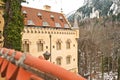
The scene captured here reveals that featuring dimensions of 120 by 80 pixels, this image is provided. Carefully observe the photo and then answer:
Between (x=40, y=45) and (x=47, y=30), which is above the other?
(x=47, y=30)

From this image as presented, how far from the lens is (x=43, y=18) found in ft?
93.8

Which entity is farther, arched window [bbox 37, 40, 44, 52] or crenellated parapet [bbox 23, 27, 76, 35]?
arched window [bbox 37, 40, 44, 52]

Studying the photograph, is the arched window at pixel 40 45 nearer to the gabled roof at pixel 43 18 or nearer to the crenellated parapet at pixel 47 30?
the crenellated parapet at pixel 47 30

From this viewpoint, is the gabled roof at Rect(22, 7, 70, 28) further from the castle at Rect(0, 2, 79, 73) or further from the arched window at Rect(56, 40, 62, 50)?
the arched window at Rect(56, 40, 62, 50)

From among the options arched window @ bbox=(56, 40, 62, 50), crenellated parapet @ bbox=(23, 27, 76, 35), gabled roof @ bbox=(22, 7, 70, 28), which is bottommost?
arched window @ bbox=(56, 40, 62, 50)

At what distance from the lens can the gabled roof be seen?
26.2 m

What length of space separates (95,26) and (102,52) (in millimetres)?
18501

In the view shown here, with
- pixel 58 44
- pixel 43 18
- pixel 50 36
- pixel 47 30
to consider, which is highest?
pixel 43 18

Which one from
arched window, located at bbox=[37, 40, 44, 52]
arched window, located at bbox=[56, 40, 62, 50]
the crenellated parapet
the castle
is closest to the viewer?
the crenellated parapet

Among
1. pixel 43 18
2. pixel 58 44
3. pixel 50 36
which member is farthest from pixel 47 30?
pixel 58 44

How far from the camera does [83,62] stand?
151ft

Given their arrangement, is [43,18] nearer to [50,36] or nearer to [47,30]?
[47,30]

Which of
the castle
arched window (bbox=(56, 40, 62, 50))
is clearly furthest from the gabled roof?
arched window (bbox=(56, 40, 62, 50))

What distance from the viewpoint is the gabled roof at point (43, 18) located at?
86.0 feet
